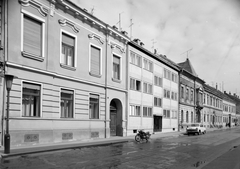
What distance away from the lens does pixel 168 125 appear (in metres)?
39.7

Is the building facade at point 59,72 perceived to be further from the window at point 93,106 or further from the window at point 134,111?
the window at point 134,111

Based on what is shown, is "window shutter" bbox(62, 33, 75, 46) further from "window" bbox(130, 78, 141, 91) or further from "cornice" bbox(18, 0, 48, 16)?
"window" bbox(130, 78, 141, 91)

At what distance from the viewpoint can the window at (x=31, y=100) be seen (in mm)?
16656

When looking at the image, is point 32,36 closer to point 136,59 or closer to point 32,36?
point 32,36

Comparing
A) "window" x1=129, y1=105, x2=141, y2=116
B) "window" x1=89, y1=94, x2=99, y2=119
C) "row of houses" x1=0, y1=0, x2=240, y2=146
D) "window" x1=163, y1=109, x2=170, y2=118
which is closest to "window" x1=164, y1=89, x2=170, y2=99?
"window" x1=163, y1=109, x2=170, y2=118

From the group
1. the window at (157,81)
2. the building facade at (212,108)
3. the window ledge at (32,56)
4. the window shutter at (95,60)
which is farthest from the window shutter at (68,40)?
the building facade at (212,108)

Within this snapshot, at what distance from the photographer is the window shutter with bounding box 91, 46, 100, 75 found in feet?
76.7

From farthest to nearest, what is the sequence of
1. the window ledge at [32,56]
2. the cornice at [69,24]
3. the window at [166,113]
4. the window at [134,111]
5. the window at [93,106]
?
the window at [166,113]
the window at [134,111]
the window at [93,106]
the cornice at [69,24]
the window ledge at [32,56]

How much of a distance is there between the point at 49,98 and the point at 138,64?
15.1 metres

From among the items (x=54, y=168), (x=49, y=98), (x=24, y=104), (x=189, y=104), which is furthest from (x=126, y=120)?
(x=189, y=104)

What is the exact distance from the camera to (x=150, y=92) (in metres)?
34.1

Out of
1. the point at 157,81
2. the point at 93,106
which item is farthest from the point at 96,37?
the point at 157,81

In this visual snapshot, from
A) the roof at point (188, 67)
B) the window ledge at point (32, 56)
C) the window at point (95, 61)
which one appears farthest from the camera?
the roof at point (188, 67)

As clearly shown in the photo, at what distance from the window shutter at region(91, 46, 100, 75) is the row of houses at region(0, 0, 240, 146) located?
9 cm
